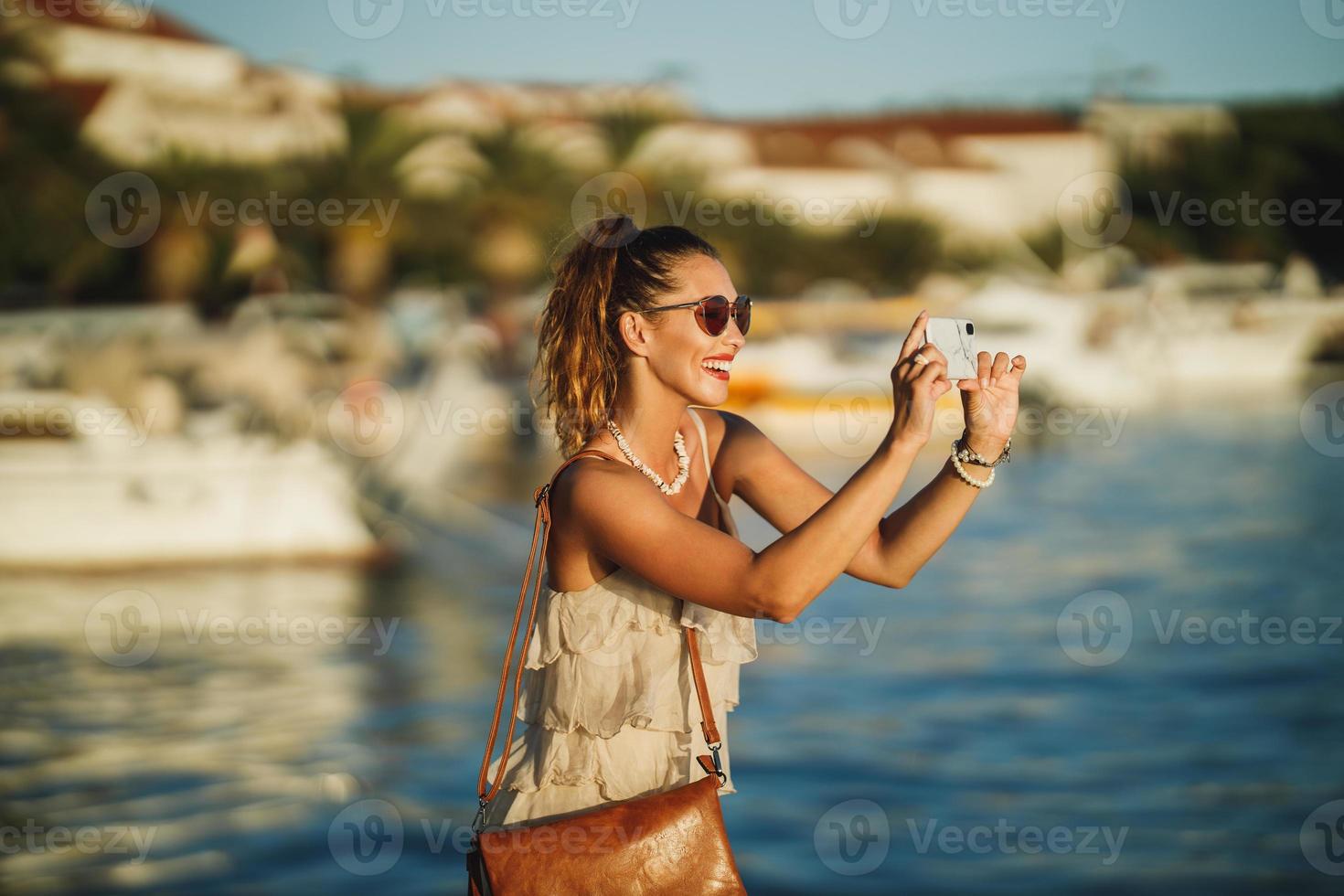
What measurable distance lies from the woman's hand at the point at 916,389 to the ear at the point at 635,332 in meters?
0.51

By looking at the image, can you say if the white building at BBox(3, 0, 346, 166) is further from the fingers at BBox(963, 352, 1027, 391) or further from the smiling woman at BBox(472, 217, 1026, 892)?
the fingers at BBox(963, 352, 1027, 391)

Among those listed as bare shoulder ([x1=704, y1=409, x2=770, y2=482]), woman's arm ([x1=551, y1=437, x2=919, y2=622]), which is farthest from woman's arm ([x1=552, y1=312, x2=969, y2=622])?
bare shoulder ([x1=704, y1=409, x2=770, y2=482])

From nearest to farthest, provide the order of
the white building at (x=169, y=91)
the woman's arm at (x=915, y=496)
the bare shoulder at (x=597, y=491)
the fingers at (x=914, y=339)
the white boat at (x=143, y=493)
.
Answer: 1. the fingers at (x=914, y=339)
2. the bare shoulder at (x=597, y=491)
3. the woman's arm at (x=915, y=496)
4. the white boat at (x=143, y=493)
5. the white building at (x=169, y=91)

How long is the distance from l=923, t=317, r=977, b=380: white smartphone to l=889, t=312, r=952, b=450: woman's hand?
0.03 m

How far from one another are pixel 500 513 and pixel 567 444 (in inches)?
682

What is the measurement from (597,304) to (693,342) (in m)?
0.20

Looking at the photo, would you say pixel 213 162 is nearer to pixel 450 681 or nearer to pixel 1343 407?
pixel 450 681

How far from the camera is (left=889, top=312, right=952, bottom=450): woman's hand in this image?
88.0 inches

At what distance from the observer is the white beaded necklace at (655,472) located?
2.66 metres

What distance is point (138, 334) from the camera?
2139 cm

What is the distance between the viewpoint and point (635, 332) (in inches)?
104

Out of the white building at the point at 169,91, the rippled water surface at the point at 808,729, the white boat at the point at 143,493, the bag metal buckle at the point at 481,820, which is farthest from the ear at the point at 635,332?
the white building at the point at 169,91

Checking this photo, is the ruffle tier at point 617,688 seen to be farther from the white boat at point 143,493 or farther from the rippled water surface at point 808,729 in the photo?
the white boat at point 143,493

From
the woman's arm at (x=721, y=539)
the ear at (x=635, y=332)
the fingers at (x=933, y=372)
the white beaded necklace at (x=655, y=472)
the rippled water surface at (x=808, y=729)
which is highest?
the ear at (x=635, y=332)
